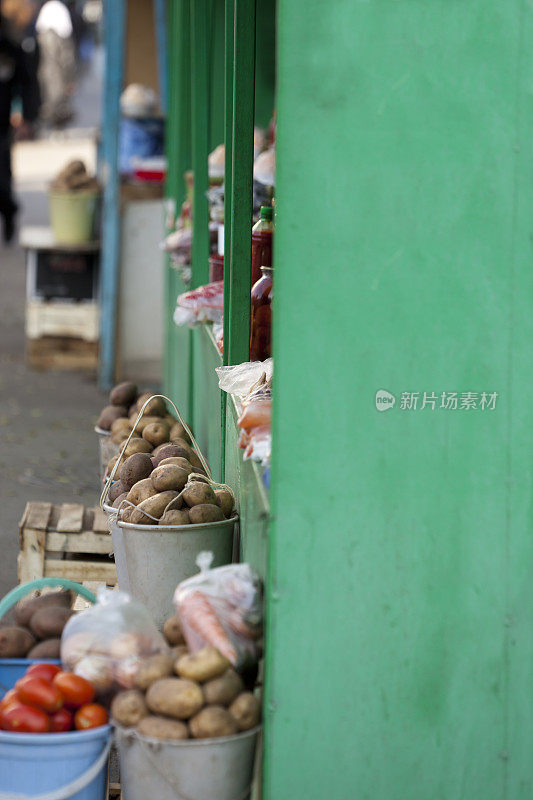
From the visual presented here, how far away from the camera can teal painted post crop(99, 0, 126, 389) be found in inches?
334

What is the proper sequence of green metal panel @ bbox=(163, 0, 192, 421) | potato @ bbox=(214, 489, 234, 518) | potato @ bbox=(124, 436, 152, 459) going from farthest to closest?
green metal panel @ bbox=(163, 0, 192, 421)
potato @ bbox=(124, 436, 152, 459)
potato @ bbox=(214, 489, 234, 518)

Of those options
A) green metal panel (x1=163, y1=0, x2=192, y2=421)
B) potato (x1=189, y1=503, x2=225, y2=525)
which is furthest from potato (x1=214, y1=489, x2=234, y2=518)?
green metal panel (x1=163, y1=0, x2=192, y2=421)

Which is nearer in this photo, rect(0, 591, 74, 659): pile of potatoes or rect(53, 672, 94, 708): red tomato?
rect(53, 672, 94, 708): red tomato

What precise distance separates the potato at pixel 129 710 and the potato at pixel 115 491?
1.17 m

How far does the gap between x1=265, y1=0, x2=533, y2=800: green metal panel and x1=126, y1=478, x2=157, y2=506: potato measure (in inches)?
40.2

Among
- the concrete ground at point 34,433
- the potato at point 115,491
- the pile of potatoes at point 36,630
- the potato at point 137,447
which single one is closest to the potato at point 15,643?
the pile of potatoes at point 36,630

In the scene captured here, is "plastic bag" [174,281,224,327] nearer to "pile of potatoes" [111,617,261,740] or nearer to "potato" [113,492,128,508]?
"potato" [113,492,128,508]

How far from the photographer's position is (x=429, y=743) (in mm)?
2555

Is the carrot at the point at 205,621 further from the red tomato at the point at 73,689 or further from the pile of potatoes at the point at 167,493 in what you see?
the pile of potatoes at the point at 167,493

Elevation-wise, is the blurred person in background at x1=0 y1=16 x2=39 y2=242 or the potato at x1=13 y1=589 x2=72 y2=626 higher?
the blurred person in background at x1=0 y1=16 x2=39 y2=242

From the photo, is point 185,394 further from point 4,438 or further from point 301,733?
point 301,733

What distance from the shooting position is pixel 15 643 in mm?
2801

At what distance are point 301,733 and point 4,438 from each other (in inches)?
221

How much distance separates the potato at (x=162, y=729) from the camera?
2463 mm
